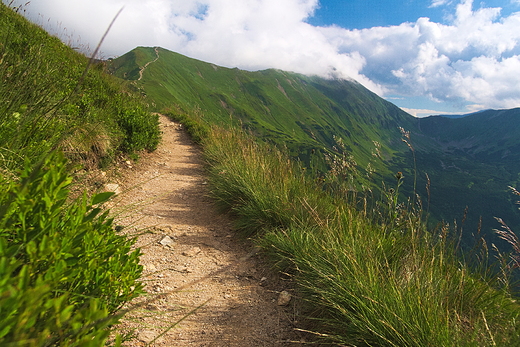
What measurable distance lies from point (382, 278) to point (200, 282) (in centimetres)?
213

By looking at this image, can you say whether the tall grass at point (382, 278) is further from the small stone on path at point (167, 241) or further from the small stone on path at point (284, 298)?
the small stone on path at point (167, 241)

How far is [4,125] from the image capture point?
289cm

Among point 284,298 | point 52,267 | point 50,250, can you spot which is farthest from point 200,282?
point 50,250

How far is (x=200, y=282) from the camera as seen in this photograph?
365cm

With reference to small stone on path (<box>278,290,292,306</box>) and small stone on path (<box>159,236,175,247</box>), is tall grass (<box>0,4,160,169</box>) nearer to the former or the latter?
small stone on path (<box>159,236,175,247</box>)

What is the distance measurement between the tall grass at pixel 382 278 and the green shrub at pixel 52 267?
1.76 m

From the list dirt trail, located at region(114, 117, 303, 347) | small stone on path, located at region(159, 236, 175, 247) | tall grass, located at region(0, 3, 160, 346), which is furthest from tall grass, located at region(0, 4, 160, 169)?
small stone on path, located at region(159, 236, 175, 247)

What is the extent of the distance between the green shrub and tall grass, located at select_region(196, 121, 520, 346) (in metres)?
1.76

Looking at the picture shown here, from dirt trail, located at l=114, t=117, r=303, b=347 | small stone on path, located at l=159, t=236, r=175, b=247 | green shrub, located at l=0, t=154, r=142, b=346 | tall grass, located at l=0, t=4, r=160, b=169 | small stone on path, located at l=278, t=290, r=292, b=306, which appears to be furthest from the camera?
small stone on path, located at l=159, t=236, r=175, b=247

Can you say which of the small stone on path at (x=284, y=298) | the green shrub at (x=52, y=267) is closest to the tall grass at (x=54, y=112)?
the green shrub at (x=52, y=267)

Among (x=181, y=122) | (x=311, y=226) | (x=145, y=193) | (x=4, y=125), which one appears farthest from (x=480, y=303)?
(x=181, y=122)

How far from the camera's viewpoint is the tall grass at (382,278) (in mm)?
2186

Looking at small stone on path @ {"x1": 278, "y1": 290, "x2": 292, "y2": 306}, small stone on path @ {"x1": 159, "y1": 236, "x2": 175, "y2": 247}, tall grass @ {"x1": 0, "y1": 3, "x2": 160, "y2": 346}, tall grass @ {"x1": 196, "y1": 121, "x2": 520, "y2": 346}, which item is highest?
tall grass @ {"x1": 0, "y1": 3, "x2": 160, "y2": 346}

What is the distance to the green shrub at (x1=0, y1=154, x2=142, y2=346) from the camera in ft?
2.84
